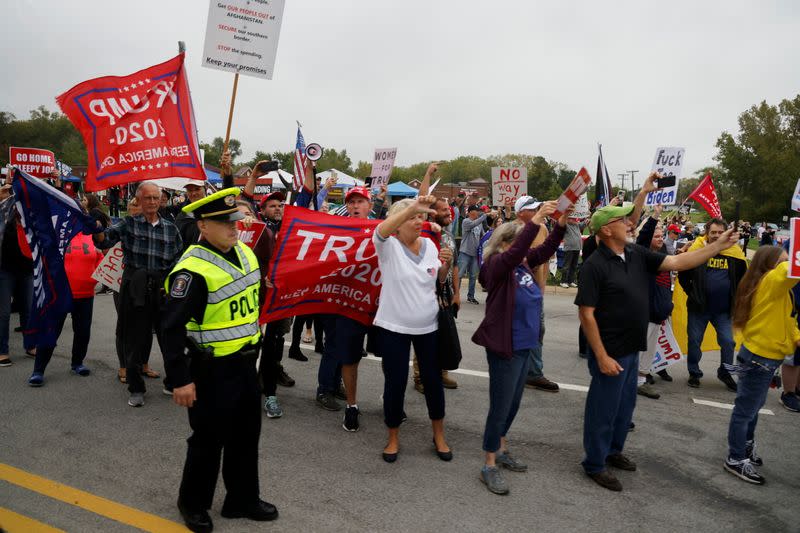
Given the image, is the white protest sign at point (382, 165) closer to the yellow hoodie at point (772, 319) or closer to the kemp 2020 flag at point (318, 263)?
the kemp 2020 flag at point (318, 263)

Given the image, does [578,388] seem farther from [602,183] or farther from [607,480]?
[602,183]

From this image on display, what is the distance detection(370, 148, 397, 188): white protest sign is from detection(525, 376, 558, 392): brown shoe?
5640 mm

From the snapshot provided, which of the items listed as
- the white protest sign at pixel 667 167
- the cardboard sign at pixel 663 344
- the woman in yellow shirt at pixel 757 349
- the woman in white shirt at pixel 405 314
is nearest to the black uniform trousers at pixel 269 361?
the woman in white shirt at pixel 405 314

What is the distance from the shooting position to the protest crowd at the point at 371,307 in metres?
3.03

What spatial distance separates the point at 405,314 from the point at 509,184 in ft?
28.1

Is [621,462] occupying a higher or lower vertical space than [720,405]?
lower

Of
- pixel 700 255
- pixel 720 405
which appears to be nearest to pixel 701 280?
pixel 720 405

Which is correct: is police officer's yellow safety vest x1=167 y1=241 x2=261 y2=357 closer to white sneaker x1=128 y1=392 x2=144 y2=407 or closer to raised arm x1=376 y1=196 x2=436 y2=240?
raised arm x1=376 y1=196 x2=436 y2=240

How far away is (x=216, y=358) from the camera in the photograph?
298 cm

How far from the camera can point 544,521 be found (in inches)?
131

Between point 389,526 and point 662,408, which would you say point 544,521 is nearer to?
point 389,526

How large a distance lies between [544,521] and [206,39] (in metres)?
5.59

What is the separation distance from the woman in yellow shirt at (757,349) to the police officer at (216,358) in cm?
336

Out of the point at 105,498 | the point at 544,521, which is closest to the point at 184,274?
the point at 105,498
